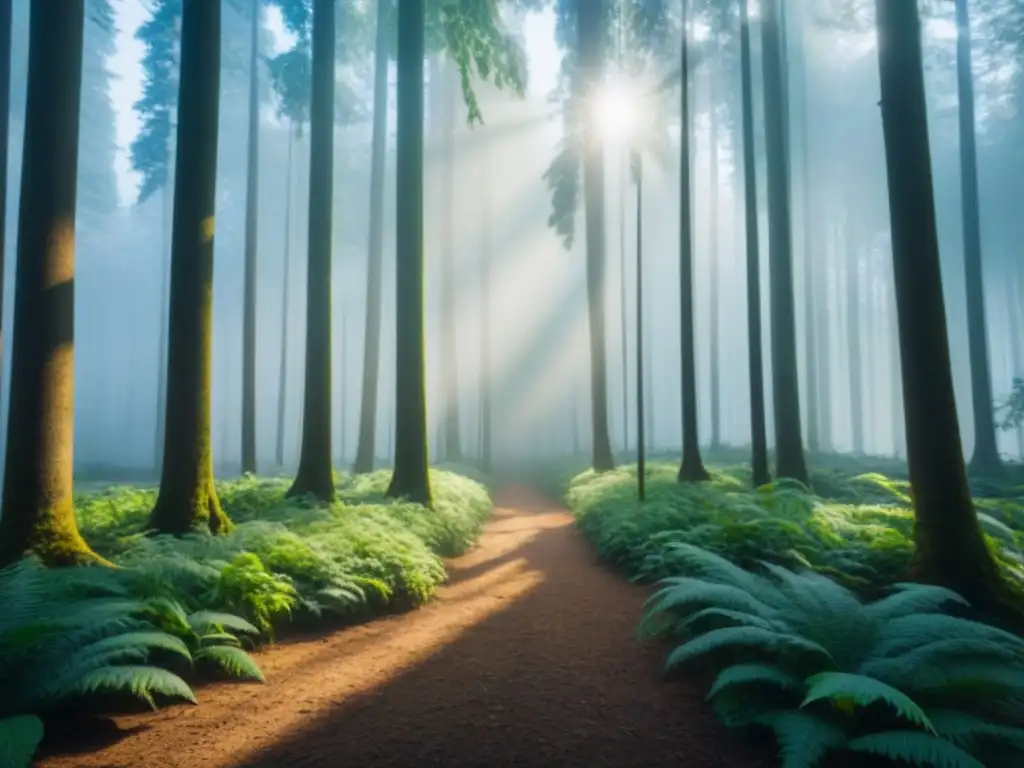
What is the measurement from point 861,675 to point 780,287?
10.3m

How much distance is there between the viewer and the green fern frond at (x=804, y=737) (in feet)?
8.48

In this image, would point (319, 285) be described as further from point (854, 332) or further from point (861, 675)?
point (854, 332)

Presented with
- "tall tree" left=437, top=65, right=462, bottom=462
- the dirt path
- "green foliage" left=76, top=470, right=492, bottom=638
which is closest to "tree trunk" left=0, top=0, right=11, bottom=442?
"green foliage" left=76, top=470, right=492, bottom=638

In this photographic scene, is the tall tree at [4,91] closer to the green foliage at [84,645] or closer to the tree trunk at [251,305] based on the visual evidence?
the tree trunk at [251,305]

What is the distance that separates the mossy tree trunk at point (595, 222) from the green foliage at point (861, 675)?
12.1 meters

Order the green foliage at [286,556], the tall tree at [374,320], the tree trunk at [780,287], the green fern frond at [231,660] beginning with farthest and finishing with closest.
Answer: the tall tree at [374,320] → the tree trunk at [780,287] → the green foliage at [286,556] → the green fern frond at [231,660]

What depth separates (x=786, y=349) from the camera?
11727 millimetres

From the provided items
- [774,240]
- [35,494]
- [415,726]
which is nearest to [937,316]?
[415,726]

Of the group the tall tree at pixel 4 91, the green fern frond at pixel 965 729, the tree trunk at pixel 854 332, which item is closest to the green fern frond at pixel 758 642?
the green fern frond at pixel 965 729

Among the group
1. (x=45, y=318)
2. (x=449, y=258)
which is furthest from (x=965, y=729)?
(x=449, y=258)

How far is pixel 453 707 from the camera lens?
12.0ft

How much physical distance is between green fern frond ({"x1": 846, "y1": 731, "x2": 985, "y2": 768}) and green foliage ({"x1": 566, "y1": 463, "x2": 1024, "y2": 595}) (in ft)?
9.29

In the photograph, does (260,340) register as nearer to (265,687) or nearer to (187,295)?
(187,295)

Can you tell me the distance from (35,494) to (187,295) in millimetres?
2948
